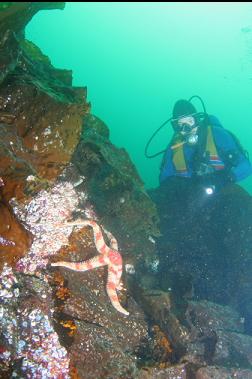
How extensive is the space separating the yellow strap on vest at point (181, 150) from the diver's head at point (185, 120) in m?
0.30

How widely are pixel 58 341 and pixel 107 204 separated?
123 inches

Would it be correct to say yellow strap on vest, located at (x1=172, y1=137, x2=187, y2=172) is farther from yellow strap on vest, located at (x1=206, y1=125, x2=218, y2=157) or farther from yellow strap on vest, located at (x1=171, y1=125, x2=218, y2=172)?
yellow strap on vest, located at (x1=206, y1=125, x2=218, y2=157)

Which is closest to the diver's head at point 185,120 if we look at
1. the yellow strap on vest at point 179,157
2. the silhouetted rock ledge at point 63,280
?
the yellow strap on vest at point 179,157

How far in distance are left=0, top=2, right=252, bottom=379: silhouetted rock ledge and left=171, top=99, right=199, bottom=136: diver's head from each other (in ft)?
10.9

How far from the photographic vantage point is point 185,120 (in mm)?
8602

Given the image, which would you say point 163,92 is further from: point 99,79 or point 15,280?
point 15,280

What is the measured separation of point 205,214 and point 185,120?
2.54 metres

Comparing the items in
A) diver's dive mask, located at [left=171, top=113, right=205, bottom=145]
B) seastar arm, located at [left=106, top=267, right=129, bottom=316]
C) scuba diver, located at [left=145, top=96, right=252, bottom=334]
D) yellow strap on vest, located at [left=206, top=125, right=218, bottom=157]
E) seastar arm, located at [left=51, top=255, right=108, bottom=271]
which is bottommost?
seastar arm, located at [left=106, top=267, right=129, bottom=316]

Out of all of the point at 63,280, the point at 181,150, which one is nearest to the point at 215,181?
the point at 181,150

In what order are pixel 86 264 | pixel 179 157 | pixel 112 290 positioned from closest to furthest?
pixel 86 264 → pixel 112 290 → pixel 179 157

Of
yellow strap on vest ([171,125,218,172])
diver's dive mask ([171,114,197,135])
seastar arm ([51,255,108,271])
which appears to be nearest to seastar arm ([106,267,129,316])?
seastar arm ([51,255,108,271])

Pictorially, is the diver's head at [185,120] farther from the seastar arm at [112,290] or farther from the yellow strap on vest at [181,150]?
the seastar arm at [112,290]

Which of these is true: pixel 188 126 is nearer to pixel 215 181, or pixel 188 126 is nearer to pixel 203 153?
pixel 203 153

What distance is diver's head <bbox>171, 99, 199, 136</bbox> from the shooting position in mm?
8594
